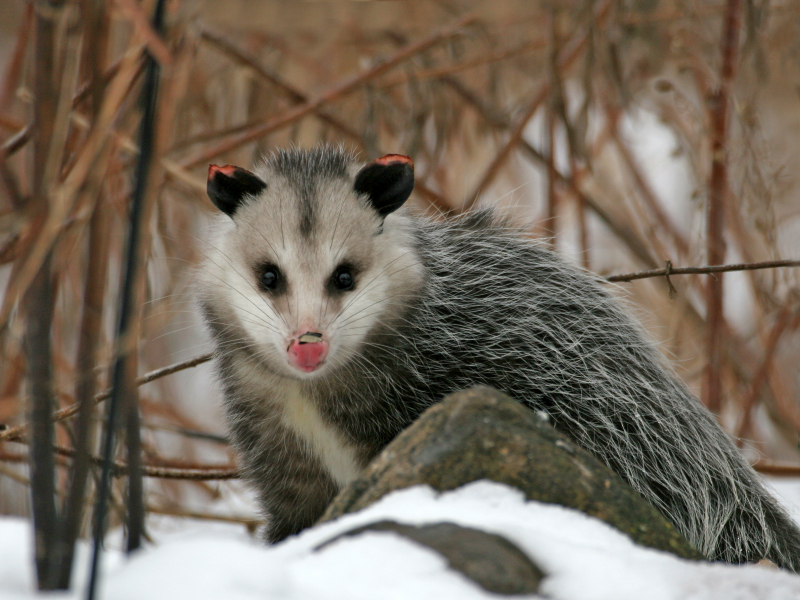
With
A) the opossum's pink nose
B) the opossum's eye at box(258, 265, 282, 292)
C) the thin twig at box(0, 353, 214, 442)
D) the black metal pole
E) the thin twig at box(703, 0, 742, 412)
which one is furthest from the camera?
the thin twig at box(703, 0, 742, 412)

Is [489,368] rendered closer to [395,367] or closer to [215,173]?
[395,367]

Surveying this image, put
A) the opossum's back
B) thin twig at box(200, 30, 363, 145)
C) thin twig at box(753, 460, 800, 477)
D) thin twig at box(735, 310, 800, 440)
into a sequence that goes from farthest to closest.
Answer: thin twig at box(200, 30, 363, 145) → thin twig at box(735, 310, 800, 440) → thin twig at box(753, 460, 800, 477) → the opossum's back

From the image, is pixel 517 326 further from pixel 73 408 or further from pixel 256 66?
pixel 256 66

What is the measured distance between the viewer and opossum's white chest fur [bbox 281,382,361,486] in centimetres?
184

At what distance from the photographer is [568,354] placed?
192 cm

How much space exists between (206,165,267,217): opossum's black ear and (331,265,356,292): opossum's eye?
288mm

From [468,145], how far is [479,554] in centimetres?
294

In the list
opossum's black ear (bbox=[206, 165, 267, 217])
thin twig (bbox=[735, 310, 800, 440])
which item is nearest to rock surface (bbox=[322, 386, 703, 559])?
opossum's black ear (bbox=[206, 165, 267, 217])

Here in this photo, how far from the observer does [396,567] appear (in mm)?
1053

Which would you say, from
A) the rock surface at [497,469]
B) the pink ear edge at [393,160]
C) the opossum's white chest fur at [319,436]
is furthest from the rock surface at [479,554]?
the pink ear edge at [393,160]

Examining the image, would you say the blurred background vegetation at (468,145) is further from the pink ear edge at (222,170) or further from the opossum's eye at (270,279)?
the opossum's eye at (270,279)

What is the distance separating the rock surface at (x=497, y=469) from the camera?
1.27 m

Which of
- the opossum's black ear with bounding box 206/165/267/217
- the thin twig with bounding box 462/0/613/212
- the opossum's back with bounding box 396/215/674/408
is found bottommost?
the opossum's back with bounding box 396/215/674/408

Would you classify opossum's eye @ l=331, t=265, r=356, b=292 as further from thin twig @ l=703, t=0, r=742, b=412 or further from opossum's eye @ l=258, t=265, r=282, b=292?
thin twig @ l=703, t=0, r=742, b=412
